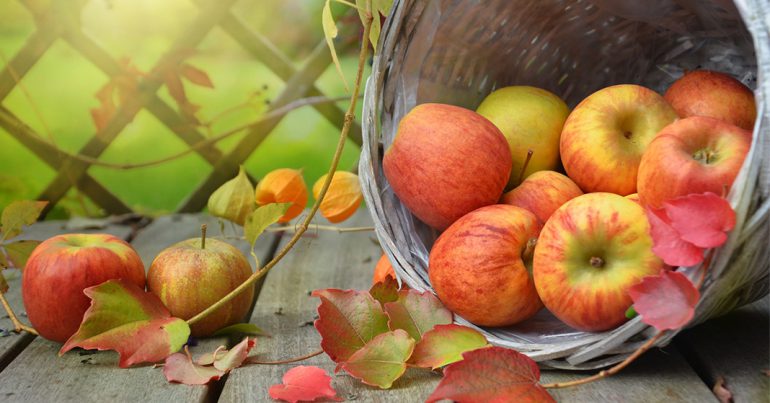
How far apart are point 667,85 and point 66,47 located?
123cm

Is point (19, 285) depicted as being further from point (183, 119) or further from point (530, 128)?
point (183, 119)

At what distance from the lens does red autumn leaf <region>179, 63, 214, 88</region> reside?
5.64 feet

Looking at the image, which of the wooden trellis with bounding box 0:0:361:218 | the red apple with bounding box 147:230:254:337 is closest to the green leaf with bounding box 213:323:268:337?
the red apple with bounding box 147:230:254:337

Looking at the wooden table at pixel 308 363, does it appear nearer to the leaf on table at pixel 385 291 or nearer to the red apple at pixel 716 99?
the leaf on table at pixel 385 291

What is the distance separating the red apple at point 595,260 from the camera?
2.05ft

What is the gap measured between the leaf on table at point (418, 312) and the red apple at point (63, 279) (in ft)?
0.80

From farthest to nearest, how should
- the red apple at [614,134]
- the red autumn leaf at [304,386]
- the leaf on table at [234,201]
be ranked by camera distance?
the leaf on table at [234,201] → the red apple at [614,134] → the red autumn leaf at [304,386]

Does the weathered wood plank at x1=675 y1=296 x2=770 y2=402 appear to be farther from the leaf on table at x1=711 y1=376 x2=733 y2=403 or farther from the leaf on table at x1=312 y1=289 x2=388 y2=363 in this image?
the leaf on table at x1=312 y1=289 x2=388 y2=363

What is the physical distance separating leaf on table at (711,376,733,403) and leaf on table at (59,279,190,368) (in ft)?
1.39

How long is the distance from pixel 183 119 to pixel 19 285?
0.78m

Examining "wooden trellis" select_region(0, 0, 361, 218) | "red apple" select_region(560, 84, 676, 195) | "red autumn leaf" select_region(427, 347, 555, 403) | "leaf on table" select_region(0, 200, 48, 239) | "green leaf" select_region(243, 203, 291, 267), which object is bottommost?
"wooden trellis" select_region(0, 0, 361, 218)

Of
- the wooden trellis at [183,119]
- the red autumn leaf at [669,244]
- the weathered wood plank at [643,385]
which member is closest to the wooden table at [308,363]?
the weathered wood plank at [643,385]

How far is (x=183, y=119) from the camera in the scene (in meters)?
1.75

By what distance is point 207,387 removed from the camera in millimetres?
684
